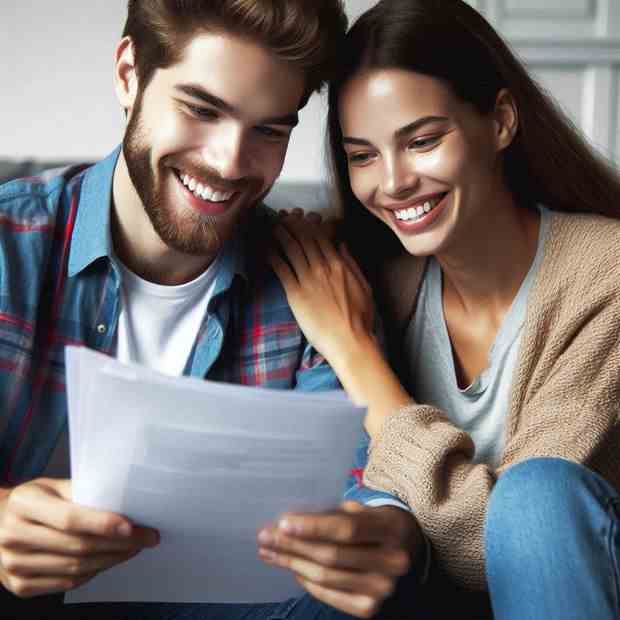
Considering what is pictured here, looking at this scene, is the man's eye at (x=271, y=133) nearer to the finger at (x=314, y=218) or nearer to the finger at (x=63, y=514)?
the finger at (x=314, y=218)

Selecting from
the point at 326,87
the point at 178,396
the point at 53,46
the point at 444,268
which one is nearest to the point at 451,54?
the point at 326,87

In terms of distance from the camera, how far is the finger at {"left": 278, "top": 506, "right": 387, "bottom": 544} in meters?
0.89

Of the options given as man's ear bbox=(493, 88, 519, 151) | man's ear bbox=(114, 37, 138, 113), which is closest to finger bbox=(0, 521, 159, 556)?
man's ear bbox=(114, 37, 138, 113)

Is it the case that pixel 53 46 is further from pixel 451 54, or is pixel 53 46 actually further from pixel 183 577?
pixel 183 577

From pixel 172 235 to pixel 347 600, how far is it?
22.0 inches

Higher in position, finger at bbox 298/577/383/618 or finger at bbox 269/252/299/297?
finger at bbox 269/252/299/297

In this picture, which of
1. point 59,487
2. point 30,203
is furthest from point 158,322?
point 59,487

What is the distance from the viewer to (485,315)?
1.55 meters

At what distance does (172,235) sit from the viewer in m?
1.29

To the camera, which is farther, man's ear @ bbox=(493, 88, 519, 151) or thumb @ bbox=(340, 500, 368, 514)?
man's ear @ bbox=(493, 88, 519, 151)

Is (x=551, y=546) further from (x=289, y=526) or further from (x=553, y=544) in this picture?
(x=289, y=526)

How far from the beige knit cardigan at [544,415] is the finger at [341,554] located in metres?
0.20

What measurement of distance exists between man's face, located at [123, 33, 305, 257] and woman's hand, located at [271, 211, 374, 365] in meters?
0.15

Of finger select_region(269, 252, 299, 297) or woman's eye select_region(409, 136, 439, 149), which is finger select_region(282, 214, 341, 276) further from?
woman's eye select_region(409, 136, 439, 149)
